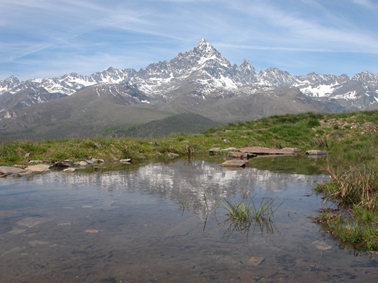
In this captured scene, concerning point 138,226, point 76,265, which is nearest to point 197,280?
point 76,265

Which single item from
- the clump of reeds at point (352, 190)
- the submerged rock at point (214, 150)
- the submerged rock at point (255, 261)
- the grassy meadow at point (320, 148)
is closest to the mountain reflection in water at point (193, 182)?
the clump of reeds at point (352, 190)

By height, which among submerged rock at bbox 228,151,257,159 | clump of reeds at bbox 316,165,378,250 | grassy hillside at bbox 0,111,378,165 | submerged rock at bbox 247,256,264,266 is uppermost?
grassy hillside at bbox 0,111,378,165

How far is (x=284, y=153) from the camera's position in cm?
2133

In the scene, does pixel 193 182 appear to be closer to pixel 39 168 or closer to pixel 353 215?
pixel 353 215

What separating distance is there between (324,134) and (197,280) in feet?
83.9

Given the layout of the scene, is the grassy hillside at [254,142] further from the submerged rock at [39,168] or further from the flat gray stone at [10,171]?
the flat gray stone at [10,171]

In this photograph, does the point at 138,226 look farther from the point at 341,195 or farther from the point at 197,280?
the point at 341,195

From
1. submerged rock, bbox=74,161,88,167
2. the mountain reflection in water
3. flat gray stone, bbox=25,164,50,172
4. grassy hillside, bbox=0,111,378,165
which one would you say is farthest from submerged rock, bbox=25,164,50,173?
grassy hillside, bbox=0,111,378,165

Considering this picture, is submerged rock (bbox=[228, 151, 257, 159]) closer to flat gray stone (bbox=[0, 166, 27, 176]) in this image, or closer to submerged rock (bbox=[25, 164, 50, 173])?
submerged rock (bbox=[25, 164, 50, 173])

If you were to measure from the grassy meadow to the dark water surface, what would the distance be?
1.90 ft

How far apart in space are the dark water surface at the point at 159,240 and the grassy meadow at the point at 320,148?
58cm

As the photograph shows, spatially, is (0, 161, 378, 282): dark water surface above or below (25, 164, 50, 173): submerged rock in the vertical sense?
below

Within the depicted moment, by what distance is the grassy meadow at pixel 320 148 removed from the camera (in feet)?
21.5

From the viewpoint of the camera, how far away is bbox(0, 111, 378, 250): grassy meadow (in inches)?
257
